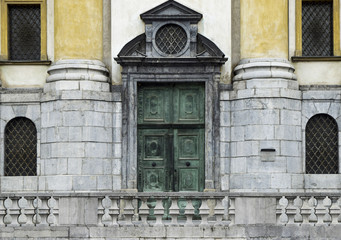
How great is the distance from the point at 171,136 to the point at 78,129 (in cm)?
274

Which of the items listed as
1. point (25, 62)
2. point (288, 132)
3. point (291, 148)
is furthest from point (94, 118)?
point (291, 148)

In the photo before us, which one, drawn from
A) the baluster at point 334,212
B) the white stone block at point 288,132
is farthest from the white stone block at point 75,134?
the baluster at point 334,212

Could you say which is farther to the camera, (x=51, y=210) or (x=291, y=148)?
(x=291, y=148)

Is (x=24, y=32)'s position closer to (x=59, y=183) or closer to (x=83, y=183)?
(x=59, y=183)

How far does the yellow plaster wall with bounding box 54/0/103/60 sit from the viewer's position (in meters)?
25.8

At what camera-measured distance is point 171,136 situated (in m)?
26.0

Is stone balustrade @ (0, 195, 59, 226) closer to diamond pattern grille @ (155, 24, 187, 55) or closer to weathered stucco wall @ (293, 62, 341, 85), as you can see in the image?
diamond pattern grille @ (155, 24, 187, 55)

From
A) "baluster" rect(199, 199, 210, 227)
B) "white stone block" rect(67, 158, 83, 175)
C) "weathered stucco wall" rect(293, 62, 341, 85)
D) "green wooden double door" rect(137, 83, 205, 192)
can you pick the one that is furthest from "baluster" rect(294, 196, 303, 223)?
"white stone block" rect(67, 158, 83, 175)

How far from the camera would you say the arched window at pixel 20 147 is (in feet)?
85.3

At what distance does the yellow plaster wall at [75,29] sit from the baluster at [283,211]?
7.74 meters

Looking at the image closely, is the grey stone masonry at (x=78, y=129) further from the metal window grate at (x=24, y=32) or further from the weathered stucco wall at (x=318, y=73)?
the weathered stucco wall at (x=318, y=73)

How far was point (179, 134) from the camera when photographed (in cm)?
2605

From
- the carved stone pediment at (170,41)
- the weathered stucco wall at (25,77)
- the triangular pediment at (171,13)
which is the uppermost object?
the triangular pediment at (171,13)

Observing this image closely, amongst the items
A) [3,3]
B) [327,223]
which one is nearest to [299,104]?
[327,223]
